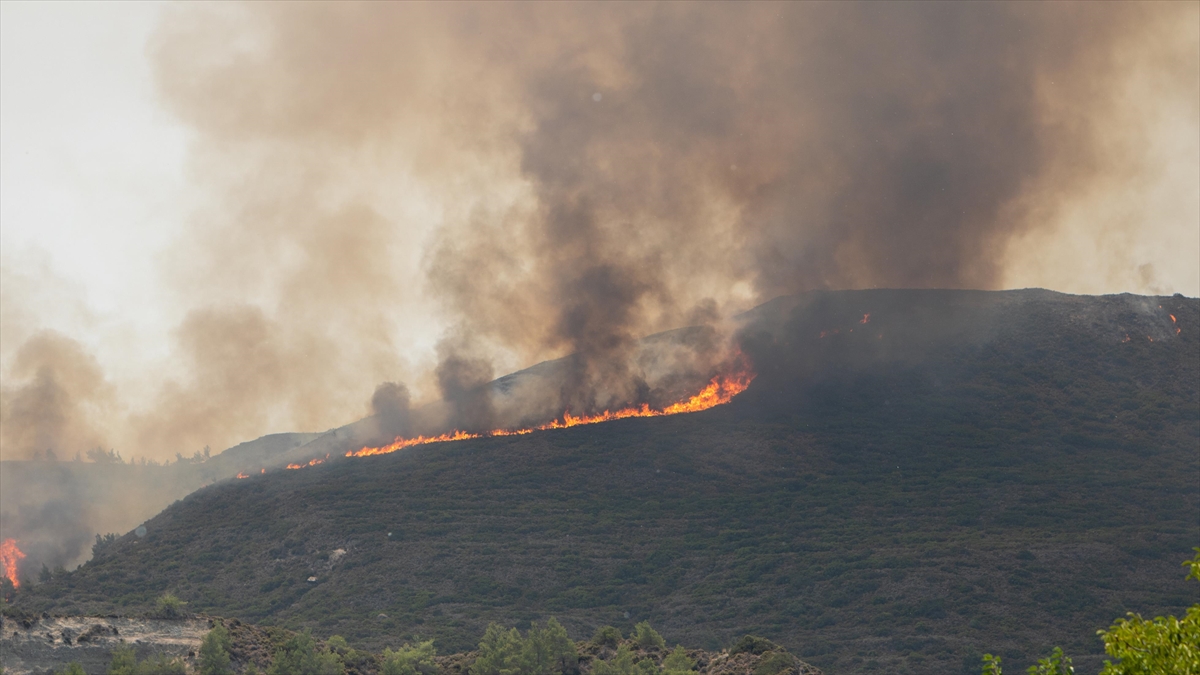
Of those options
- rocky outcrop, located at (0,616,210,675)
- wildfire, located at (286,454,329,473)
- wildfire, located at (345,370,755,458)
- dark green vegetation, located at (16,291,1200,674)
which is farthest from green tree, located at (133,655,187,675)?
wildfire, located at (286,454,329,473)

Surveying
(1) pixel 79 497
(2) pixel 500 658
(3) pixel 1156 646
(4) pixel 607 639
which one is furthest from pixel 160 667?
(1) pixel 79 497

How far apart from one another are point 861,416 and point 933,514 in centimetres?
2294

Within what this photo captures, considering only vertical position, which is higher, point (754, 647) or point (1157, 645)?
point (1157, 645)

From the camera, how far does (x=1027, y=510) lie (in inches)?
4001

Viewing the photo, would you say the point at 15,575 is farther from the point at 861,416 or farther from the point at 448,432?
the point at 861,416

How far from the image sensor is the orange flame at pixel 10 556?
4259 inches

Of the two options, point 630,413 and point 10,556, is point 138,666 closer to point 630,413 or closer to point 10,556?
point 10,556

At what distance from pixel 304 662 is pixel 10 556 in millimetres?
85348

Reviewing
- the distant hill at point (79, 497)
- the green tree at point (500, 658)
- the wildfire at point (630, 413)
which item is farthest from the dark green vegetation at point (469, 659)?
the distant hill at point (79, 497)

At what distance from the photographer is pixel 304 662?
43562 millimetres

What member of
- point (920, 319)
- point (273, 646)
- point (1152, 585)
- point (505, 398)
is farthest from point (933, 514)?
point (273, 646)

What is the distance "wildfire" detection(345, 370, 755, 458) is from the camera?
124875 millimetres

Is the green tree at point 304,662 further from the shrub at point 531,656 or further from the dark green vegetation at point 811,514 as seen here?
the dark green vegetation at point 811,514

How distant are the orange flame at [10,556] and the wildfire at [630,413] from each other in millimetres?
35737
